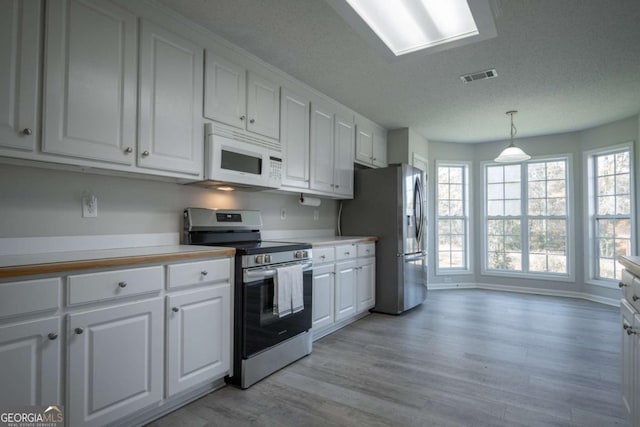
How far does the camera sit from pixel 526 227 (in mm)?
5758

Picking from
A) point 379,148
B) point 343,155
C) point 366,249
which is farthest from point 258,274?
point 379,148

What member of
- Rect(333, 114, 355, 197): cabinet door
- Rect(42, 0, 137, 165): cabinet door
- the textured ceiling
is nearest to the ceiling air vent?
the textured ceiling

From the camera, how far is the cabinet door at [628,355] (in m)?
1.63

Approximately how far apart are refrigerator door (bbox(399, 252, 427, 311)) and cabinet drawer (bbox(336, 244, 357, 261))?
698mm

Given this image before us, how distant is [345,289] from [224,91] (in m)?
2.15

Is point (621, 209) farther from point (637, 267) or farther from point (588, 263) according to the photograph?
point (637, 267)

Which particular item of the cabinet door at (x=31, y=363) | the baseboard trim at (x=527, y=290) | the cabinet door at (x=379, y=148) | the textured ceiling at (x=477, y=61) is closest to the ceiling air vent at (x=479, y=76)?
the textured ceiling at (x=477, y=61)

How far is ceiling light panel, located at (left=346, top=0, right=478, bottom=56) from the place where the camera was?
1.84 meters

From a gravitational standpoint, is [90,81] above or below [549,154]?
below

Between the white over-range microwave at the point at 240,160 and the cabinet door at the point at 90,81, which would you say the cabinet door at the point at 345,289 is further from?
the cabinet door at the point at 90,81

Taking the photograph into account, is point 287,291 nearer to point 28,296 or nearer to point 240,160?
point 240,160

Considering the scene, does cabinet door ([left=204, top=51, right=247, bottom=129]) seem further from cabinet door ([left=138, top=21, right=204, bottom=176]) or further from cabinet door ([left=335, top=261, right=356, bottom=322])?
cabinet door ([left=335, top=261, right=356, bottom=322])

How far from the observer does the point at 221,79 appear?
2641 mm

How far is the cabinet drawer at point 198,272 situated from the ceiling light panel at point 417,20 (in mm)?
1630
